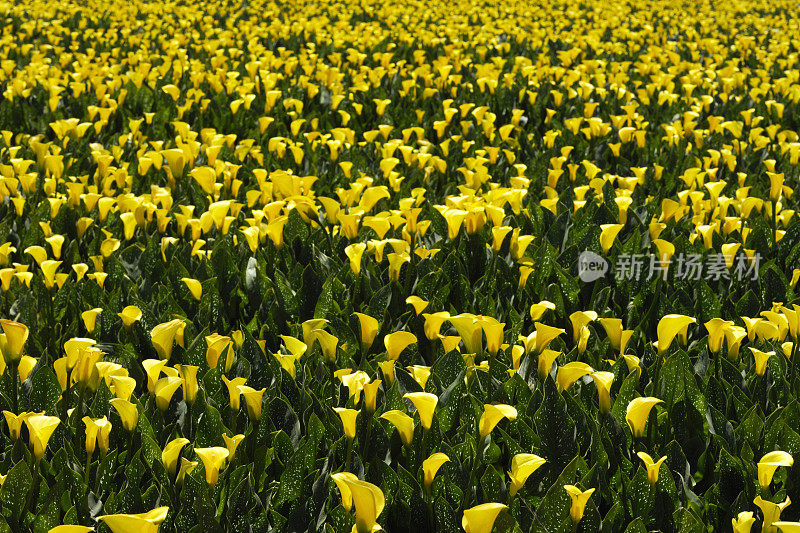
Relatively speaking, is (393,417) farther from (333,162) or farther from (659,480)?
(333,162)

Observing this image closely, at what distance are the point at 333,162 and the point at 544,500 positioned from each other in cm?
316

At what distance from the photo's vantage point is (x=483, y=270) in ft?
11.6

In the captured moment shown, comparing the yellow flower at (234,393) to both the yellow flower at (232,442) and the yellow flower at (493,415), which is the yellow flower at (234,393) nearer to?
the yellow flower at (232,442)

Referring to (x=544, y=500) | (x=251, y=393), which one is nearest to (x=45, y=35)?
(x=251, y=393)

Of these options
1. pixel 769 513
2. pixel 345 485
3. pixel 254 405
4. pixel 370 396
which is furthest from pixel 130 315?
pixel 769 513

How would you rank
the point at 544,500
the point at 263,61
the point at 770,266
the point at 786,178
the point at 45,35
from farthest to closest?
the point at 45,35 → the point at 263,61 → the point at 786,178 → the point at 770,266 → the point at 544,500

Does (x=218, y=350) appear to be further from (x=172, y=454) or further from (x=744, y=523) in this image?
(x=744, y=523)

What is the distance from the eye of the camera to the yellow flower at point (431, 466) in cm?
194

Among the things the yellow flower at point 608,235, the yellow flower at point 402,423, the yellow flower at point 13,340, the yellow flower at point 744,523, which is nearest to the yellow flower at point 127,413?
the yellow flower at point 13,340

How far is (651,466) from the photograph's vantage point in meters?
2.06

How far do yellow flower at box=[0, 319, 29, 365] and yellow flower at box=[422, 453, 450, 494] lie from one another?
1244 millimetres

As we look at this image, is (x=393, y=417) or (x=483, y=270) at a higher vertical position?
(x=393, y=417)

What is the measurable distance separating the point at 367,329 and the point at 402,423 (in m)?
0.65

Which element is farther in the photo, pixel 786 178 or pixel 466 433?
pixel 786 178
